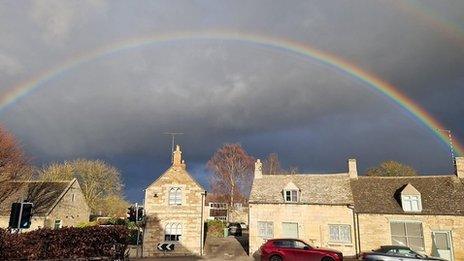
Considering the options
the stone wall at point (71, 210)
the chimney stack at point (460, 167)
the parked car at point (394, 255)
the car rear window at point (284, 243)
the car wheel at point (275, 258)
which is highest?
the chimney stack at point (460, 167)

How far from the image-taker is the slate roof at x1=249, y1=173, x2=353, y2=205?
3381cm

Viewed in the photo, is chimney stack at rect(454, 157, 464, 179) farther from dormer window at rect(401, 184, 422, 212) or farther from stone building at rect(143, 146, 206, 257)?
stone building at rect(143, 146, 206, 257)

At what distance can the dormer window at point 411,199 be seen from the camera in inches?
1245

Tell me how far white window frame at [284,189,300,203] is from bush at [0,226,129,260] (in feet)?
68.5

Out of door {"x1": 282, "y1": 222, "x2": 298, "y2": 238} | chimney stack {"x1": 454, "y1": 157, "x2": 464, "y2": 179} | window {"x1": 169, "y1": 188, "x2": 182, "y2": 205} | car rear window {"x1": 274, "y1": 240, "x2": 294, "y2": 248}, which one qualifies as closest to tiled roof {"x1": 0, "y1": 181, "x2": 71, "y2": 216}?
window {"x1": 169, "y1": 188, "x2": 182, "y2": 205}

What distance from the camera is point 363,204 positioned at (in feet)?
108

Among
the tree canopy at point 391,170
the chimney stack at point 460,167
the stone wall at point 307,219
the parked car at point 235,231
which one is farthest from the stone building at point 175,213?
the tree canopy at point 391,170

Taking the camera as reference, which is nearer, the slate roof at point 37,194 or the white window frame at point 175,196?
the white window frame at point 175,196

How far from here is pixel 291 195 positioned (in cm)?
3453

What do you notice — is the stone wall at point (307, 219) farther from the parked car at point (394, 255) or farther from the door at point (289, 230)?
the parked car at point (394, 255)

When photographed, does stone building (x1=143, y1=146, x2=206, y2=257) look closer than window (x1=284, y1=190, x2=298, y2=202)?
Yes

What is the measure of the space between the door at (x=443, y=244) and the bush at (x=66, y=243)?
26.6 meters

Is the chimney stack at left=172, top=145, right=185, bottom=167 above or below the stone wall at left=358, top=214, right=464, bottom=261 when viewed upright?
above

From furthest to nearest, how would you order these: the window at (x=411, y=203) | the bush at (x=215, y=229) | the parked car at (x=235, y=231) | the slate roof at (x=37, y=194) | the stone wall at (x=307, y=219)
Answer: the parked car at (x=235, y=231), the bush at (x=215, y=229), the slate roof at (x=37, y=194), the stone wall at (x=307, y=219), the window at (x=411, y=203)
